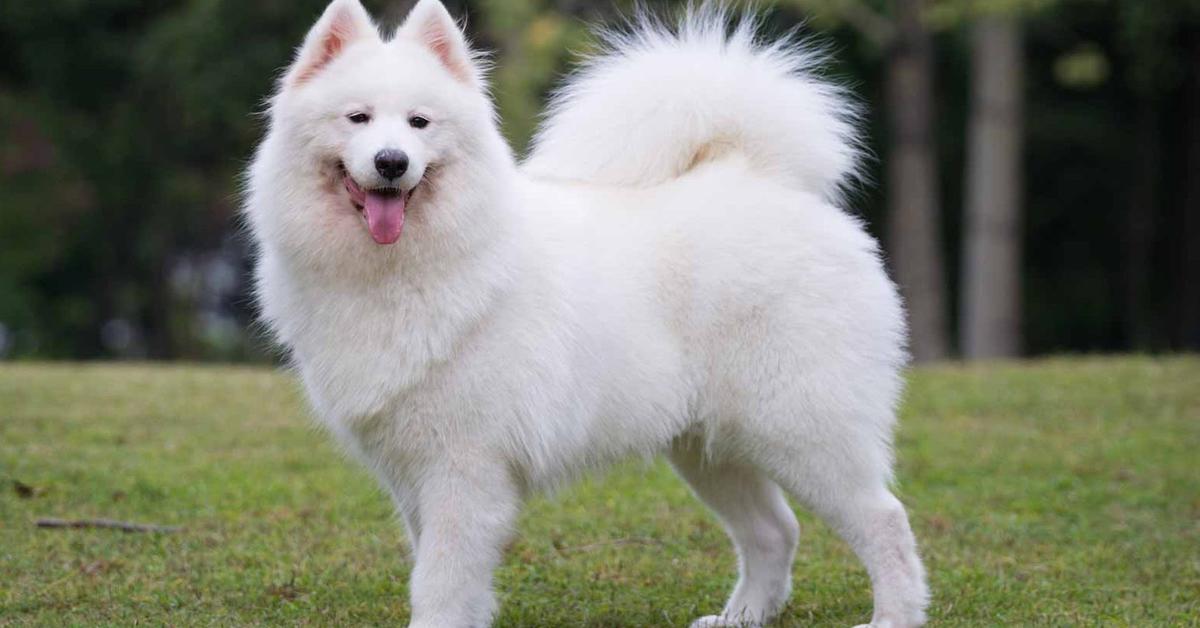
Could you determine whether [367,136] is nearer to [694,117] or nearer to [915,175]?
[694,117]

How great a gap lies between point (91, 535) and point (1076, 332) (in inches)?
830

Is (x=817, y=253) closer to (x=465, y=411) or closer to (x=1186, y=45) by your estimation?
(x=465, y=411)

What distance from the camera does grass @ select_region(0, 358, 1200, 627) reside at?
17.7 feet

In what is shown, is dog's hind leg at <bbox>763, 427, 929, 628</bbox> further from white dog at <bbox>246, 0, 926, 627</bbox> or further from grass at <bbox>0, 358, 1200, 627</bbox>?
grass at <bbox>0, 358, 1200, 627</bbox>

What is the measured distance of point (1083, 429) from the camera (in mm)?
9219

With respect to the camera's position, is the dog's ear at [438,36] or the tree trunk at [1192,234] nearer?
the dog's ear at [438,36]

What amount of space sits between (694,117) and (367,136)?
A: 131 centimetres

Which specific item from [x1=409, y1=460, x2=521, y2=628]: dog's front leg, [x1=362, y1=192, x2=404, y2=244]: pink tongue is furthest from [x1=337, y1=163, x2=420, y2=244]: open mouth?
[x1=409, y1=460, x2=521, y2=628]: dog's front leg

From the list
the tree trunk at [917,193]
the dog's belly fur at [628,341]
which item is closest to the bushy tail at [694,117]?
the dog's belly fur at [628,341]

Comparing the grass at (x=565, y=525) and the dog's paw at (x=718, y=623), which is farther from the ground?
the dog's paw at (x=718, y=623)

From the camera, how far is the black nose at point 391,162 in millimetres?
4215

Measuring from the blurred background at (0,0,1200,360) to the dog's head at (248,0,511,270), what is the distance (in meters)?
10.6

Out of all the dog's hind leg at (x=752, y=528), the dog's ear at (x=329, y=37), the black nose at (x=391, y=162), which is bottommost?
the dog's hind leg at (x=752, y=528)

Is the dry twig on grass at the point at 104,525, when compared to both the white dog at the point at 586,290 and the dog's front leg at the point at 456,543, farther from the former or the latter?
the dog's front leg at the point at 456,543
